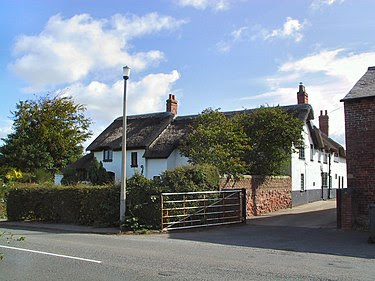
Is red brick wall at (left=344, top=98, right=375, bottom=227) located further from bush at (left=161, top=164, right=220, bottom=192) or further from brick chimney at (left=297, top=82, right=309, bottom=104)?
brick chimney at (left=297, top=82, right=309, bottom=104)

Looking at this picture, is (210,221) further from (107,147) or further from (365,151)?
(107,147)

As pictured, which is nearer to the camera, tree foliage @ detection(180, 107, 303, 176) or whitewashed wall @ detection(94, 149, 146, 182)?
tree foliage @ detection(180, 107, 303, 176)

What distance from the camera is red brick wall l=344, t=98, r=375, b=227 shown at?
652 inches

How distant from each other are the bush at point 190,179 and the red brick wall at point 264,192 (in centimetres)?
189

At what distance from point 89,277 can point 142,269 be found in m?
1.26

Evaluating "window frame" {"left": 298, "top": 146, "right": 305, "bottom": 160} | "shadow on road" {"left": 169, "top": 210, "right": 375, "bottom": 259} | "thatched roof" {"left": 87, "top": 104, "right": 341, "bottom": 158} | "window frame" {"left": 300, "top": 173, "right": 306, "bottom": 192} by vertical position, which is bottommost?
"shadow on road" {"left": 169, "top": 210, "right": 375, "bottom": 259}

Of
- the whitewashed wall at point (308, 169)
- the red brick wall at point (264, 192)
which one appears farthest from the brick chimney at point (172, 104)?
the red brick wall at point (264, 192)

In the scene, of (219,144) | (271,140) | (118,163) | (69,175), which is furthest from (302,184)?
(69,175)

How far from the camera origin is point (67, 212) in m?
21.0

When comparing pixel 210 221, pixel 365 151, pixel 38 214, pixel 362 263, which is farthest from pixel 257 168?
pixel 362 263

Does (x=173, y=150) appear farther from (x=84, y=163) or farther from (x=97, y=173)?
(x=84, y=163)

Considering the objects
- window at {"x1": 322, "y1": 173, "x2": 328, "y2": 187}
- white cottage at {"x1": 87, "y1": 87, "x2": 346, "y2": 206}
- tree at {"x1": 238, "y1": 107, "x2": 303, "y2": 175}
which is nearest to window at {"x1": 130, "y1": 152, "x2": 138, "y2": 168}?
white cottage at {"x1": 87, "y1": 87, "x2": 346, "y2": 206}

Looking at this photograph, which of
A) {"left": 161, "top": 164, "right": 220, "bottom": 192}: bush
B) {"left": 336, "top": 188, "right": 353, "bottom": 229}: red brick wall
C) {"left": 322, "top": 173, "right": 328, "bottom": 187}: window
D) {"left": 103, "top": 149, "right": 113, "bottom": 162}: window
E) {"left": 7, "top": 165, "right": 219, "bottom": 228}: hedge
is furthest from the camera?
{"left": 322, "top": 173, "right": 328, "bottom": 187}: window

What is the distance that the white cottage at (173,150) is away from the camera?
113 feet
